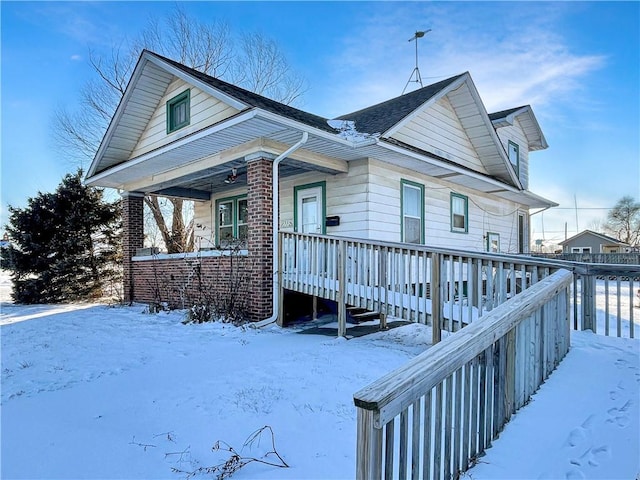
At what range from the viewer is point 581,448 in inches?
94.0

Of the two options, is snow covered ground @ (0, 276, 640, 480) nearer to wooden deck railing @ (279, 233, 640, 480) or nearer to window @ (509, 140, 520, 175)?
wooden deck railing @ (279, 233, 640, 480)

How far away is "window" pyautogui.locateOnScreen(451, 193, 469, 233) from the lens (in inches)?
434

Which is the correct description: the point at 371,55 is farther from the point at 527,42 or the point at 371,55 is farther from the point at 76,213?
the point at 76,213

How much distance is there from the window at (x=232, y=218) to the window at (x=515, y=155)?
9.77m

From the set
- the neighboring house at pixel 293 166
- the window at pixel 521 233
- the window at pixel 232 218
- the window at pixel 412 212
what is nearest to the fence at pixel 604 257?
the window at pixel 521 233

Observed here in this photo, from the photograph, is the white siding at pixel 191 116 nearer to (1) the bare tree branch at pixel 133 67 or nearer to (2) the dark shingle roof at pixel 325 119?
(2) the dark shingle roof at pixel 325 119

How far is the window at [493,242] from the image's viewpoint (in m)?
12.6

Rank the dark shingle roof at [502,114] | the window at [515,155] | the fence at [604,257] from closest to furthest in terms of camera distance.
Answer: the dark shingle roof at [502,114]
the window at [515,155]
the fence at [604,257]

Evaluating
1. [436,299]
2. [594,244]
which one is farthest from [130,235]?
[594,244]

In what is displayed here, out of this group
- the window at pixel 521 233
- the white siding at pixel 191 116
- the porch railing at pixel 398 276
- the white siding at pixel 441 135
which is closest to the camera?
the porch railing at pixel 398 276

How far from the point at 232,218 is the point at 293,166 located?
11.8 ft

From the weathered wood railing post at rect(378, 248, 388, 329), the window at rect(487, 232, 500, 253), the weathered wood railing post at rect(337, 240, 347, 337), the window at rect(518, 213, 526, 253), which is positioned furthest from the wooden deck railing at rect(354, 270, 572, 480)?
the window at rect(518, 213, 526, 253)

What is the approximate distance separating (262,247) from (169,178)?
12.3 ft

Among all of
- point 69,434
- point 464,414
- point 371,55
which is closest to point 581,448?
point 464,414
